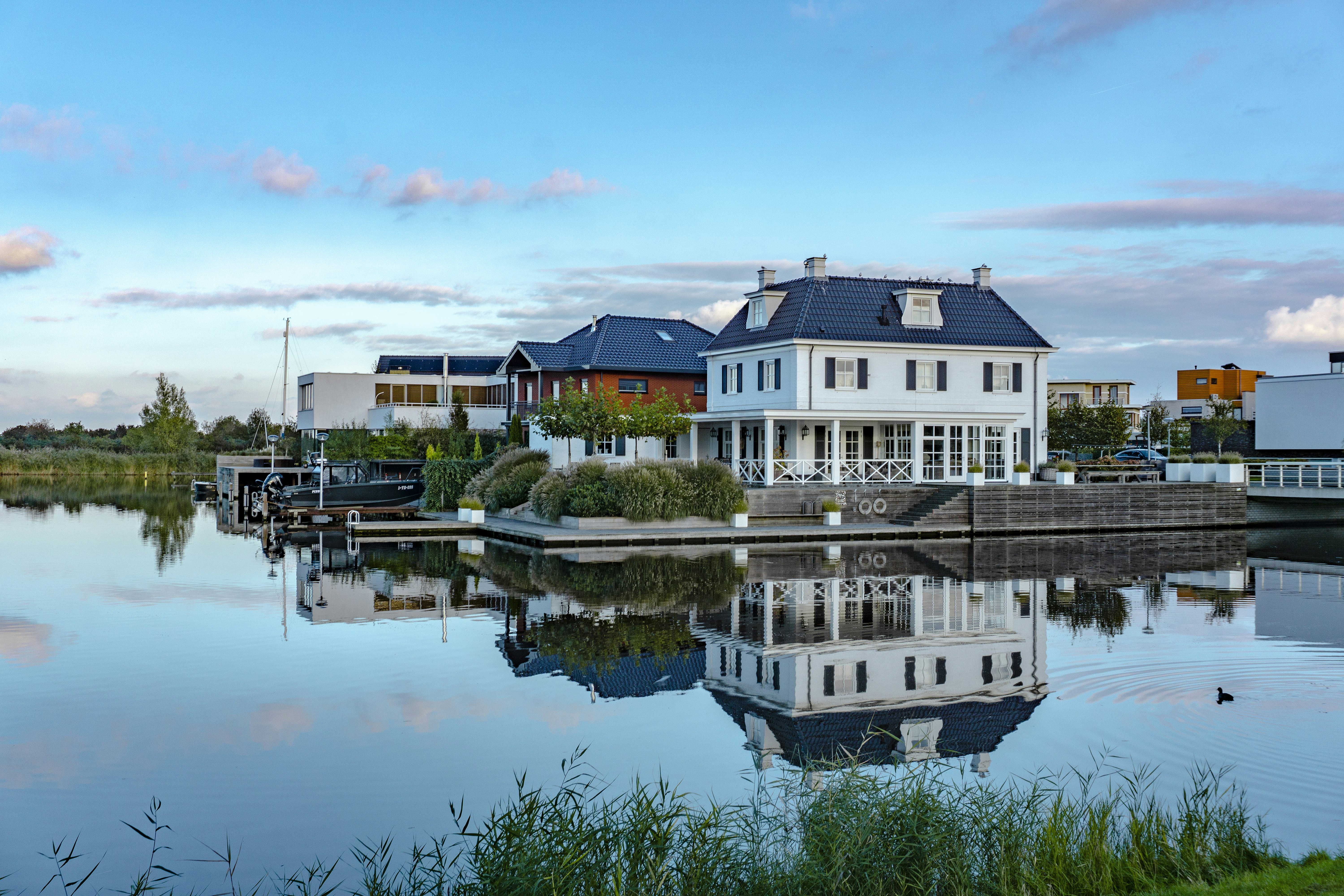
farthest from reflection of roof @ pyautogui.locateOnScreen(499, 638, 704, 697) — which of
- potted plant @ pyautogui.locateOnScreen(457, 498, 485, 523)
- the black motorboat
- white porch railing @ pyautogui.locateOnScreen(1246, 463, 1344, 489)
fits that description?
white porch railing @ pyautogui.locateOnScreen(1246, 463, 1344, 489)

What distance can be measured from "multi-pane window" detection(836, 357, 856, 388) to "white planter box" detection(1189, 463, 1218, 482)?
488 inches

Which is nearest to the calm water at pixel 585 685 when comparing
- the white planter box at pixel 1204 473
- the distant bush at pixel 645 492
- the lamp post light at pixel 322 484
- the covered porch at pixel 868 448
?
the distant bush at pixel 645 492

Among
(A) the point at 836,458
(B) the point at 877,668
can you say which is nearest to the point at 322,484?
(A) the point at 836,458

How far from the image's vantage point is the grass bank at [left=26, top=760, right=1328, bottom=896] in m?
6.12

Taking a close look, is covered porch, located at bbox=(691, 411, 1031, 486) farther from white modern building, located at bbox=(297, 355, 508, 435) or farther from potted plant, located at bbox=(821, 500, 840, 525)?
white modern building, located at bbox=(297, 355, 508, 435)

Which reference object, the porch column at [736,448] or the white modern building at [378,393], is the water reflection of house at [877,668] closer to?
the porch column at [736,448]

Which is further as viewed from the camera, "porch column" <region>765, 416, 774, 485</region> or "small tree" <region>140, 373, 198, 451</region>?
"small tree" <region>140, 373, 198, 451</region>

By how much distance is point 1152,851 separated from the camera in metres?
6.83

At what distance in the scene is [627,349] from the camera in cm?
4512

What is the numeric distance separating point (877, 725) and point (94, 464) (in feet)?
267

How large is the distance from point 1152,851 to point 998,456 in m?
33.5

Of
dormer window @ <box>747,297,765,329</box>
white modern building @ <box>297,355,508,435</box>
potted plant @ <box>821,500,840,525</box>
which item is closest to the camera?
potted plant @ <box>821,500,840,525</box>

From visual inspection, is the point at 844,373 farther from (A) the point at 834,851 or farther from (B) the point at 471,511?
(A) the point at 834,851

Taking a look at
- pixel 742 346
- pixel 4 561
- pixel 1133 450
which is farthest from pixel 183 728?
pixel 1133 450
